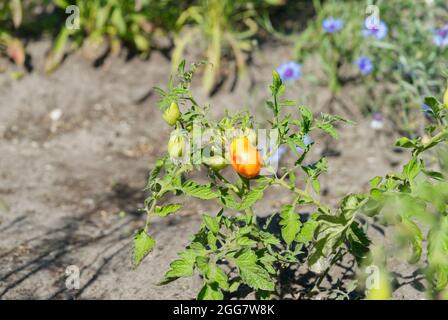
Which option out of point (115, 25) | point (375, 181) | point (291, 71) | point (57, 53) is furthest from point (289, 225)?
point (57, 53)

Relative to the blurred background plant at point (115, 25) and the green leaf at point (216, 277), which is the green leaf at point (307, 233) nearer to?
the green leaf at point (216, 277)

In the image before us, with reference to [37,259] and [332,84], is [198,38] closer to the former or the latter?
[332,84]

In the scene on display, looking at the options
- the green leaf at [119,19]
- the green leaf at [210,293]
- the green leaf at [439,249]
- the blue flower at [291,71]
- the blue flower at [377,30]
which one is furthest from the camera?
the green leaf at [119,19]

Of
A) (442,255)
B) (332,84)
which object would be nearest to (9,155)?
(332,84)

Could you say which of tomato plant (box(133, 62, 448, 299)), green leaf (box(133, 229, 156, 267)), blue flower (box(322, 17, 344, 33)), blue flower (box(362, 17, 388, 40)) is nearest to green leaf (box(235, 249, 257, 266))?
tomato plant (box(133, 62, 448, 299))

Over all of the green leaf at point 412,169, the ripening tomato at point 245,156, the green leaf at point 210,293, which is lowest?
the green leaf at point 210,293

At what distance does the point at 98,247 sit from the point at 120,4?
5.88ft

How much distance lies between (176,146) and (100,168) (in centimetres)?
195

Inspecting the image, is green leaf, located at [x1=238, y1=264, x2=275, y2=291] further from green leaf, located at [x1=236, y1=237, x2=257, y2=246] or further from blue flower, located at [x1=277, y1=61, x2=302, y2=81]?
blue flower, located at [x1=277, y1=61, x2=302, y2=81]

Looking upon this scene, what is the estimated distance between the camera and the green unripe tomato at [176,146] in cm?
186

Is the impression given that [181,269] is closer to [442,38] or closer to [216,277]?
[216,277]

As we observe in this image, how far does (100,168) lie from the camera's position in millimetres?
3742

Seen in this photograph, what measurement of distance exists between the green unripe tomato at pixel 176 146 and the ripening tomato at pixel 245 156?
126 mm

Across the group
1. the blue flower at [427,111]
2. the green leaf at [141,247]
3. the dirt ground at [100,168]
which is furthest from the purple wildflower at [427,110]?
the green leaf at [141,247]
